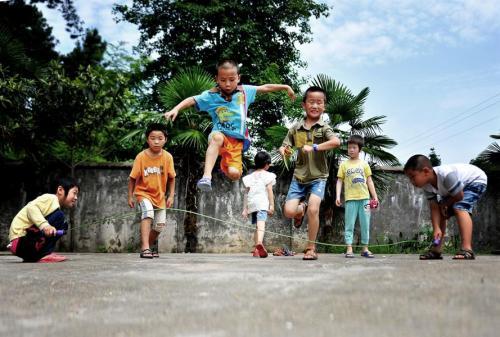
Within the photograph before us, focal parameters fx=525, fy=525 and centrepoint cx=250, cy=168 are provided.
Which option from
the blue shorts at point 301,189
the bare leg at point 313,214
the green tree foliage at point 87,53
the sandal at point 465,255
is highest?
the green tree foliage at point 87,53

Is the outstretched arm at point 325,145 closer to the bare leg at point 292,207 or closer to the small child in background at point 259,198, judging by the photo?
the bare leg at point 292,207

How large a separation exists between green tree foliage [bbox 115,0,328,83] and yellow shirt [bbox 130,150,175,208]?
1207 cm

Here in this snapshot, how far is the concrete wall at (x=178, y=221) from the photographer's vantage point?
32.2 ft

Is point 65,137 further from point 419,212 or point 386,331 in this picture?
point 386,331

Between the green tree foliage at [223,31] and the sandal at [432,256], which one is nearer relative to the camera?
the sandal at [432,256]

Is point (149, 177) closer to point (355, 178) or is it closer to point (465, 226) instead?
point (355, 178)

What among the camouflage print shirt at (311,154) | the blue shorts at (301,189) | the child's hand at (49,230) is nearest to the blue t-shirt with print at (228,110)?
the camouflage print shirt at (311,154)

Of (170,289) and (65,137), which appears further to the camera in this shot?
(65,137)

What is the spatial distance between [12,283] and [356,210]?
466 cm

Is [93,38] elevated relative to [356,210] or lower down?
elevated

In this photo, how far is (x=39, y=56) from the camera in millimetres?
17234

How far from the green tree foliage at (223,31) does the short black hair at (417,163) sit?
43.2 ft

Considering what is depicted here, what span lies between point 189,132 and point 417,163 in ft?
16.9

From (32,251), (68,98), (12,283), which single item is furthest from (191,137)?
(12,283)
